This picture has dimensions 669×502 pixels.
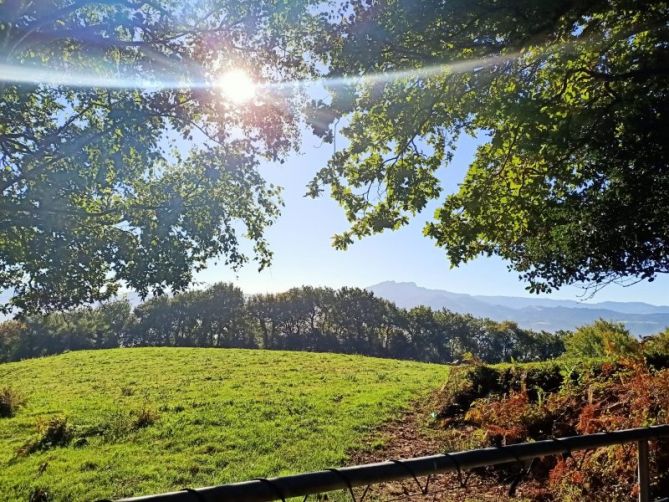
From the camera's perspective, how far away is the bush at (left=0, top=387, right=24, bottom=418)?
1787 cm

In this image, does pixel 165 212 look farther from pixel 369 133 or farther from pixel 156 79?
pixel 369 133

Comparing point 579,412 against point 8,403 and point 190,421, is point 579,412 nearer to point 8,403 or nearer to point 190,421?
point 190,421

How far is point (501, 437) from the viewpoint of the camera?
10.3 metres

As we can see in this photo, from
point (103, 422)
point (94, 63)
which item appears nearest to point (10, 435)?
point (103, 422)

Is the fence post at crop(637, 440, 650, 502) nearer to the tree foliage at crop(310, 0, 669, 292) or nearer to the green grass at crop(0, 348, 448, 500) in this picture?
the tree foliage at crop(310, 0, 669, 292)

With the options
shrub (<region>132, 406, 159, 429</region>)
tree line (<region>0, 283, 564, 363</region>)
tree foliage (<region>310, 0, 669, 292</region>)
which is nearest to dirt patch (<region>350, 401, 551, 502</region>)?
tree foliage (<region>310, 0, 669, 292</region>)

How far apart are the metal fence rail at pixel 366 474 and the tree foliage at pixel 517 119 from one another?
611 centimetres

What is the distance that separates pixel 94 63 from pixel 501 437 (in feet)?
37.3

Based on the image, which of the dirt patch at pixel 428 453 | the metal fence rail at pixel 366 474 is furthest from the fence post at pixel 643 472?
the dirt patch at pixel 428 453

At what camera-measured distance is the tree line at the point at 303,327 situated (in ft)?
262

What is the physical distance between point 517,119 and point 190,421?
1328 cm

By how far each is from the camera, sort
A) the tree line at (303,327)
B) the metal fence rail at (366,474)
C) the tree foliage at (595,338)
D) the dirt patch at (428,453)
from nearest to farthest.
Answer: the metal fence rail at (366,474), the dirt patch at (428,453), the tree foliage at (595,338), the tree line at (303,327)

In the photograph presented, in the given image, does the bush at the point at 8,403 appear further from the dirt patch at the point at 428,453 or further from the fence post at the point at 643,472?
the fence post at the point at 643,472

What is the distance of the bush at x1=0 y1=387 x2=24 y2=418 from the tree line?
196 ft
